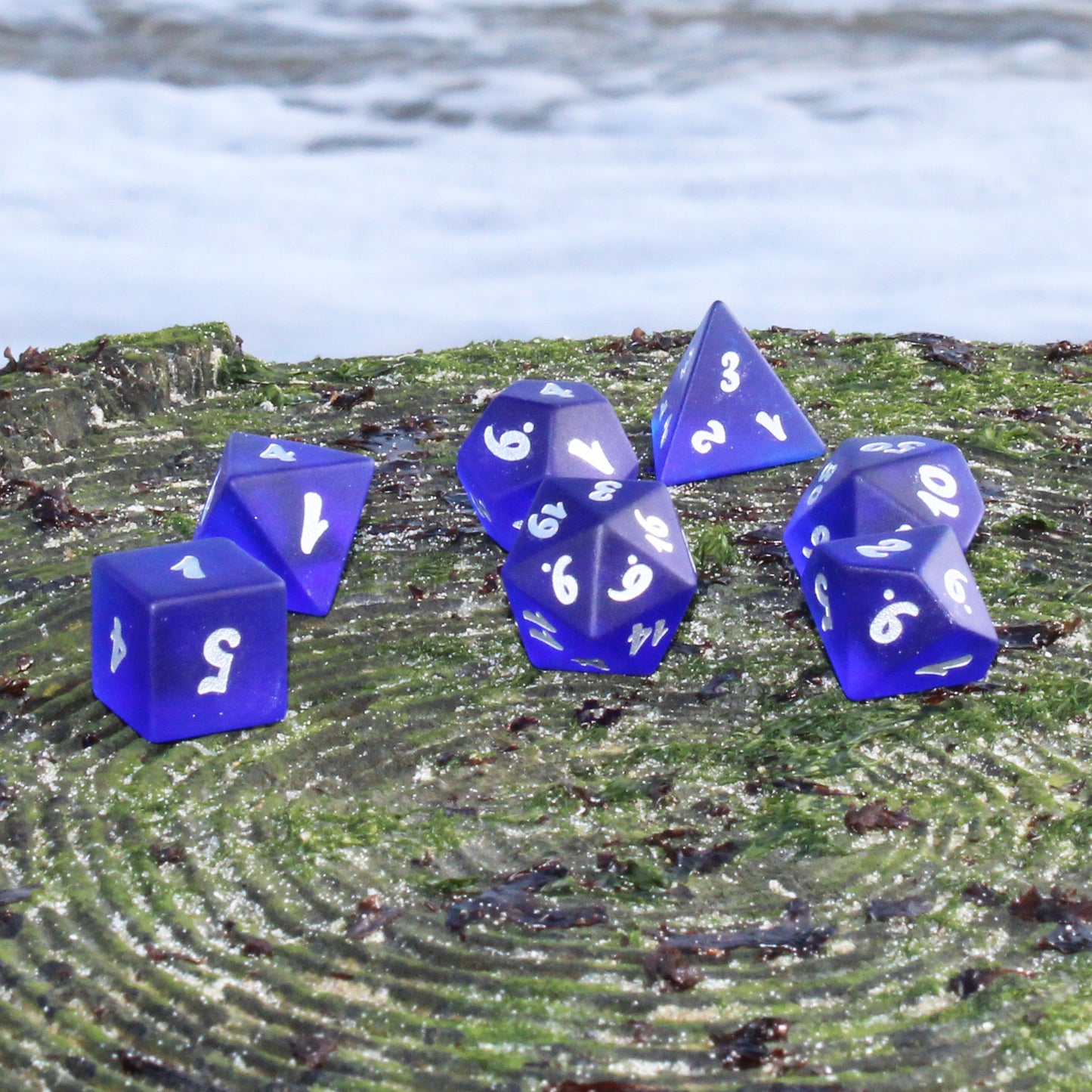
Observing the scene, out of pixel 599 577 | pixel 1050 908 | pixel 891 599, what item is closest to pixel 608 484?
pixel 599 577

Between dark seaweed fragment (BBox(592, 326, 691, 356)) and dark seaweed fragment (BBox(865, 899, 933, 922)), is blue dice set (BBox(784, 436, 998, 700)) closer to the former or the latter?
dark seaweed fragment (BBox(865, 899, 933, 922))

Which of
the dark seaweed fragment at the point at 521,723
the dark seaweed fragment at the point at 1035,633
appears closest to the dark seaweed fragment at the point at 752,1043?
the dark seaweed fragment at the point at 521,723

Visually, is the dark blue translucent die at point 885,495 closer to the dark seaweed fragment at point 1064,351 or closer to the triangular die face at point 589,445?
the triangular die face at point 589,445

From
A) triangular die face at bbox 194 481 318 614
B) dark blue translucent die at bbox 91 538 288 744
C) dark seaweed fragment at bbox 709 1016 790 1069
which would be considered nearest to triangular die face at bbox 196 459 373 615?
triangular die face at bbox 194 481 318 614

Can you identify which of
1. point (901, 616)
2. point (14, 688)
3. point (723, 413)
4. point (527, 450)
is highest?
point (527, 450)

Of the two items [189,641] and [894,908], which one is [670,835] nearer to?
[894,908]

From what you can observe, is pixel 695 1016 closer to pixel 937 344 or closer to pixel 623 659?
pixel 623 659
